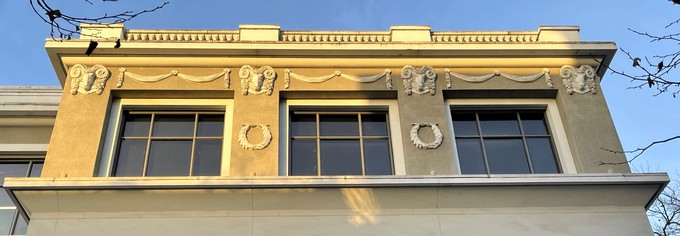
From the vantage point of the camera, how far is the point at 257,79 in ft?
45.7

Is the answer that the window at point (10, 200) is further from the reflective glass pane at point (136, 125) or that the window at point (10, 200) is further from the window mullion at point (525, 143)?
the window mullion at point (525, 143)

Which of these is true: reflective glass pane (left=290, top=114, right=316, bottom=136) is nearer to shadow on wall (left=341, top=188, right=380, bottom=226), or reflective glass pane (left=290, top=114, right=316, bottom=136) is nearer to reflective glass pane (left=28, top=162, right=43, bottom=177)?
shadow on wall (left=341, top=188, right=380, bottom=226)

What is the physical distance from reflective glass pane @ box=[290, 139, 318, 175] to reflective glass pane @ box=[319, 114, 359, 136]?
1.42ft

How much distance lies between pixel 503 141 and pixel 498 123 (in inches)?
19.7

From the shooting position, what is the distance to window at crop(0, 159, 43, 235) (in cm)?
1393

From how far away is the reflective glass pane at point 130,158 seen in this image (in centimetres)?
1296

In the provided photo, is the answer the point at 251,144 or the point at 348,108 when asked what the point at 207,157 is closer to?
the point at 251,144

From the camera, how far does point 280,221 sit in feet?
38.6

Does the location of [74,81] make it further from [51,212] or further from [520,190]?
[520,190]

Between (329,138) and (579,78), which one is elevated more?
(579,78)

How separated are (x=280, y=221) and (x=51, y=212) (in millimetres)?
4014

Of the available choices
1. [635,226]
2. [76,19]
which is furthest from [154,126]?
[635,226]

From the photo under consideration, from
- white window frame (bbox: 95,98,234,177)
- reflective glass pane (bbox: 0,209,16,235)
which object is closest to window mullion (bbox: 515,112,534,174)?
white window frame (bbox: 95,98,234,177)

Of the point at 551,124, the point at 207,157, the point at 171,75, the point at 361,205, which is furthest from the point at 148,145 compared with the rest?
the point at 551,124
